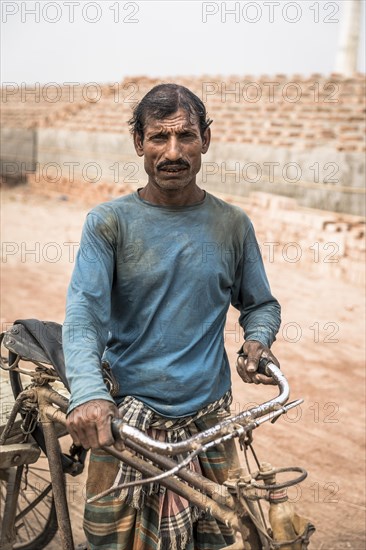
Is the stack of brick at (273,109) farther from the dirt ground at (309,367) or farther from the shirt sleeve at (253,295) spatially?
the shirt sleeve at (253,295)

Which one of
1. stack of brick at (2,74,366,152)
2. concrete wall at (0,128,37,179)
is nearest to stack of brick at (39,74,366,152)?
stack of brick at (2,74,366,152)

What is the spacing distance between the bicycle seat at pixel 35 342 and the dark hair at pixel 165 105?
0.82 metres

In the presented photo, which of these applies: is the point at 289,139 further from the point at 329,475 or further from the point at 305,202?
the point at 329,475

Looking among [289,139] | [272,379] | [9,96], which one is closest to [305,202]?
[289,139]

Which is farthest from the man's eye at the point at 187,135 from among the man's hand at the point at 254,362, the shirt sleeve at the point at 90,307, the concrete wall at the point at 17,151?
the concrete wall at the point at 17,151

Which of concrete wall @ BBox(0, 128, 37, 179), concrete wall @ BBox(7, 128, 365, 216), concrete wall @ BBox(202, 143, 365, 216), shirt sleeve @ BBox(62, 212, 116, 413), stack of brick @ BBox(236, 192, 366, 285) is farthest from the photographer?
concrete wall @ BBox(0, 128, 37, 179)

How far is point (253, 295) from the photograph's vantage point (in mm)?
2598

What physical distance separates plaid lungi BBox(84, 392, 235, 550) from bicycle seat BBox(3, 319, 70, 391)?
378 millimetres

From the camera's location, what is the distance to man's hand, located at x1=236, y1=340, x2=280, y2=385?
2389 mm

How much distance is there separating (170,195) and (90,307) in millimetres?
450

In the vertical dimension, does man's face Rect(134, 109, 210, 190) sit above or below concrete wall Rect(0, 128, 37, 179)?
above

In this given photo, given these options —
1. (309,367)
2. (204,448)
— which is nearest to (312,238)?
(309,367)

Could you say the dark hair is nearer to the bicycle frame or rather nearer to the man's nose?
the man's nose

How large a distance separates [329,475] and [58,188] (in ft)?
52.9
